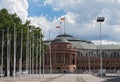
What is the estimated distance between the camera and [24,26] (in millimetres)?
106812

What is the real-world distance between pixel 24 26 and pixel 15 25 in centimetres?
573

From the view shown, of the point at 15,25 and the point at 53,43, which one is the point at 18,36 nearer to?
the point at 15,25

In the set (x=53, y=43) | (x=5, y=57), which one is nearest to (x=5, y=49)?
(x=5, y=57)

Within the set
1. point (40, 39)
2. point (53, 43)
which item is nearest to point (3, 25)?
point (40, 39)

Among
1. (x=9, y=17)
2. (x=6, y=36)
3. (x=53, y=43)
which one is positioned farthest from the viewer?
(x=53, y=43)

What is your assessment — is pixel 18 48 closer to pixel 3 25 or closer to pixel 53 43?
pixel 3 25

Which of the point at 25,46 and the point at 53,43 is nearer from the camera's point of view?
the point at 25,46

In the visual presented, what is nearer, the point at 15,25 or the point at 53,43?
the point at 15,25

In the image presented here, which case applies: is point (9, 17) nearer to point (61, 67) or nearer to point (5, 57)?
point (5, 57)

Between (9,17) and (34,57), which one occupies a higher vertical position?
(9,17)

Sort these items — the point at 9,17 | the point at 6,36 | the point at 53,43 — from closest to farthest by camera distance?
the point at 6,36 → the point at 9,17 → the point at 53,43

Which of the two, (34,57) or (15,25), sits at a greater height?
(15,25)

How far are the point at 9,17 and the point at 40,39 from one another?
11354mm

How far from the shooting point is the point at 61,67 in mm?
199500
